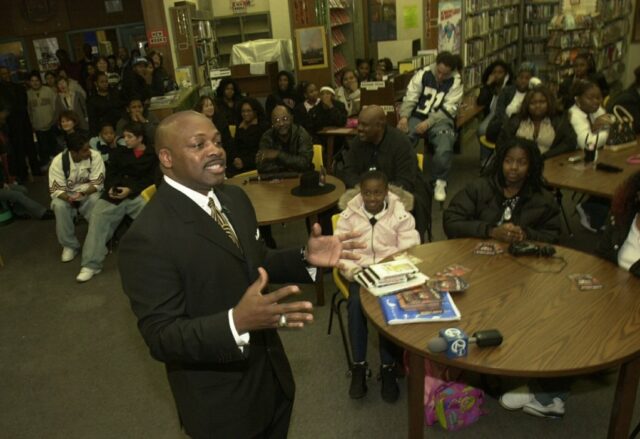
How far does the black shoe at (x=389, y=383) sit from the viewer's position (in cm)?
290

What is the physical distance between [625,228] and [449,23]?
195 inches

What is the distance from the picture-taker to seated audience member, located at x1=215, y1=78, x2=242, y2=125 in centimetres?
666

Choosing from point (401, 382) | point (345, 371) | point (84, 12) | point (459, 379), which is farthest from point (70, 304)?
point (84, 12)

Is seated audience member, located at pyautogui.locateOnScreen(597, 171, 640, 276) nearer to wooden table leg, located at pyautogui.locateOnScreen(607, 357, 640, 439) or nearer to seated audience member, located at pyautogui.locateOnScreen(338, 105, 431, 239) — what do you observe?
wooden table leg, located at pyautogui.locateOnScreen(607, 357, 640, 439)

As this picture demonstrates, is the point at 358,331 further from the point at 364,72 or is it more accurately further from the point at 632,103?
the point at 364,72

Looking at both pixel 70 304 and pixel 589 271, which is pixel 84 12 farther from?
pixel 589 271

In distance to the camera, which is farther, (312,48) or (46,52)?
(46,52)

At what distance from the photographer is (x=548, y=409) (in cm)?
267

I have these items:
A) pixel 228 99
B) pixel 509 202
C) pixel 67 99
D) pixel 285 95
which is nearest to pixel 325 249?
pixel 509 202

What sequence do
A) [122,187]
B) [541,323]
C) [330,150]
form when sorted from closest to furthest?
[541,323], [122,187], [330,150]

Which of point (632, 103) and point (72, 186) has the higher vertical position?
point (632, 103)

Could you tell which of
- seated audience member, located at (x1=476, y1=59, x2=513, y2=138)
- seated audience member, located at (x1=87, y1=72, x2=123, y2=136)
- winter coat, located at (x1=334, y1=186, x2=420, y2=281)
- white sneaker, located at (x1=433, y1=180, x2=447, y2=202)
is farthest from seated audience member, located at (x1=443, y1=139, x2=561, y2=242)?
seated audience member, located at (x1=87, y1=72, x2=123, y2=136)

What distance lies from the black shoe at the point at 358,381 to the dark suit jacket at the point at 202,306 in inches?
46.7

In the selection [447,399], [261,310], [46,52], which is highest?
[46,52]
